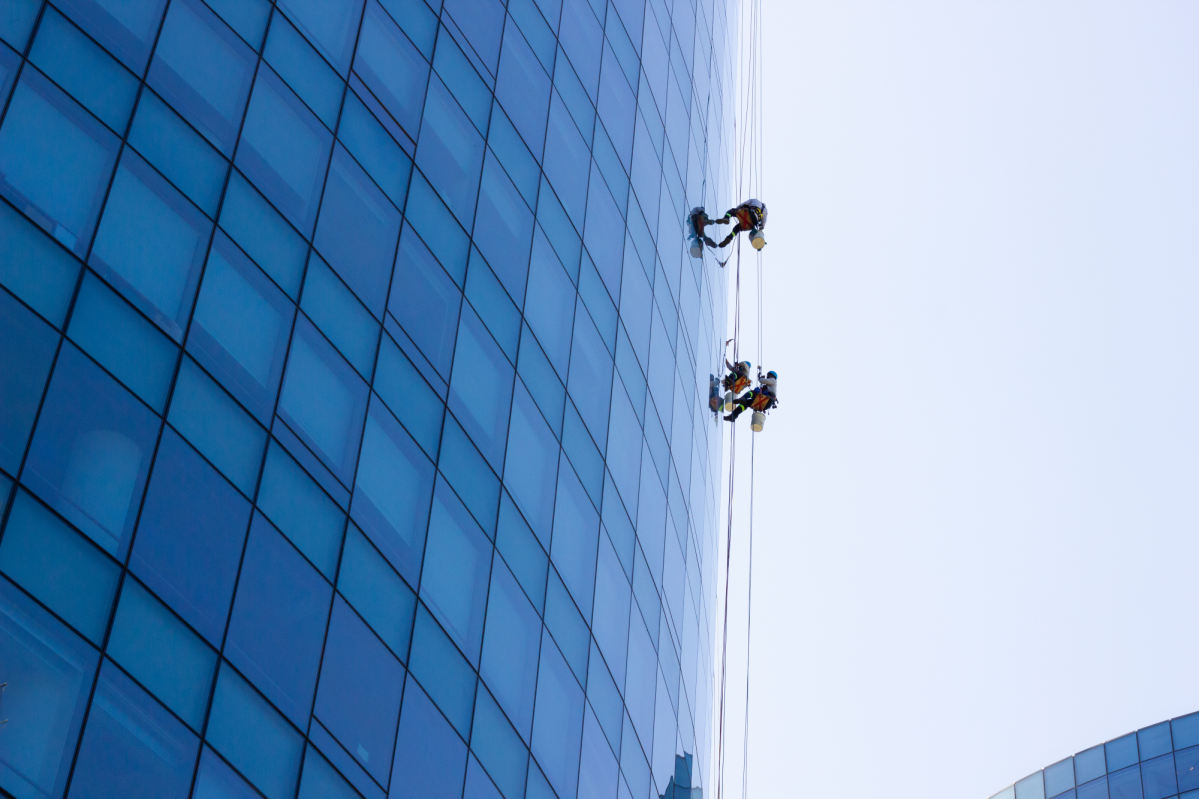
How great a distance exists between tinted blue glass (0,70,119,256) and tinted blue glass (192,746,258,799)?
21.4 ft

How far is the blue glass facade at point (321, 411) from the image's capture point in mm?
17984

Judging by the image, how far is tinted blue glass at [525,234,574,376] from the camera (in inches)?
1201

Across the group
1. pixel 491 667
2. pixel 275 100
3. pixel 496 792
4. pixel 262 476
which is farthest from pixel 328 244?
pixel 496 792

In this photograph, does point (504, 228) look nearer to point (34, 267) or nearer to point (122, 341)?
point (122, 341)

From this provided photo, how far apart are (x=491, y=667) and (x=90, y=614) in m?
9.53

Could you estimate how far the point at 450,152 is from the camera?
28375mm

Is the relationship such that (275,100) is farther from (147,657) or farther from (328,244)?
(147,657)

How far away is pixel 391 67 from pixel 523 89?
5.38 m

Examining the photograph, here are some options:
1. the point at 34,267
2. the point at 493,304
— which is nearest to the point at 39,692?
the point at 34,267

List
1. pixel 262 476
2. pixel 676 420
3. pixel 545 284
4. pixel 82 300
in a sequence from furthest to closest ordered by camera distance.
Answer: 1. pixel 676 420
2. pixel 545 284
3. pixel 262 476
4. pixel 82 300

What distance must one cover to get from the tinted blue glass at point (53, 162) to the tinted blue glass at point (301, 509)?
4.08 metres

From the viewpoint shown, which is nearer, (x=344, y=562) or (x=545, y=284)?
(x=344, y=562)

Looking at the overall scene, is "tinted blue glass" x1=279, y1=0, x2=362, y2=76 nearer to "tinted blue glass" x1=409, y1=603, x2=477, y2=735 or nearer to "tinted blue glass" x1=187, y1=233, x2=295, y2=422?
"tinted blue glass" x1=187, y1=233, x2=295, y2=422

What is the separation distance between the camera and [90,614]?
17516mm
